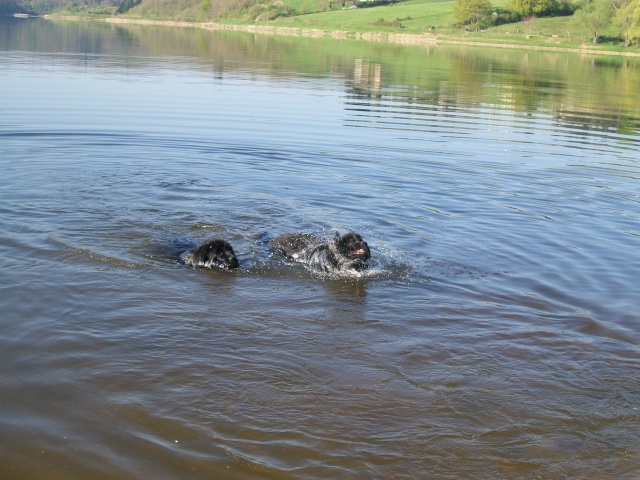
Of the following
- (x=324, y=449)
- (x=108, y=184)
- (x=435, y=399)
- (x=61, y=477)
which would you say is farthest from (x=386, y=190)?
(x=61, y=477)

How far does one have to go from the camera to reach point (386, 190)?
14.5 m

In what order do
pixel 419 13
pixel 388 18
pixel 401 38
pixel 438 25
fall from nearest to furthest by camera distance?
pixel 401 38
pixel 438 25
pixel 388 18
pixel 419 13

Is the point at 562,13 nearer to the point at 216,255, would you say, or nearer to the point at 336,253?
the point at 336,253

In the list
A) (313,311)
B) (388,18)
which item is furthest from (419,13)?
(313,311)

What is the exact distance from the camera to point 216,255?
9.39m

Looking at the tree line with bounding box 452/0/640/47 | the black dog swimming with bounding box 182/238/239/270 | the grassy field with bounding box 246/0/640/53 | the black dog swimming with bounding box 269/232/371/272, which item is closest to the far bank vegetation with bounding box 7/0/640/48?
the tree line with bounding box 452/0/640/47

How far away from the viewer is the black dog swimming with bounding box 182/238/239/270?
9.40 m

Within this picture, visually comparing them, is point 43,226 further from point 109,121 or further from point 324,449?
point 109,121

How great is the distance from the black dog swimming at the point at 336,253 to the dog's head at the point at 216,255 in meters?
1.04

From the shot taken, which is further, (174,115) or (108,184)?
(174,115)

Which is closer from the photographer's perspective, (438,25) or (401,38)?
(401,38)

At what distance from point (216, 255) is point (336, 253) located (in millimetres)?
1658

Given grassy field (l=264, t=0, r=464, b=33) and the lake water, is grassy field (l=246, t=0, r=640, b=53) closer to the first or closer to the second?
grassy field (l=264, t=0, r=464, b=33)

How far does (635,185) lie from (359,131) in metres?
8.65
